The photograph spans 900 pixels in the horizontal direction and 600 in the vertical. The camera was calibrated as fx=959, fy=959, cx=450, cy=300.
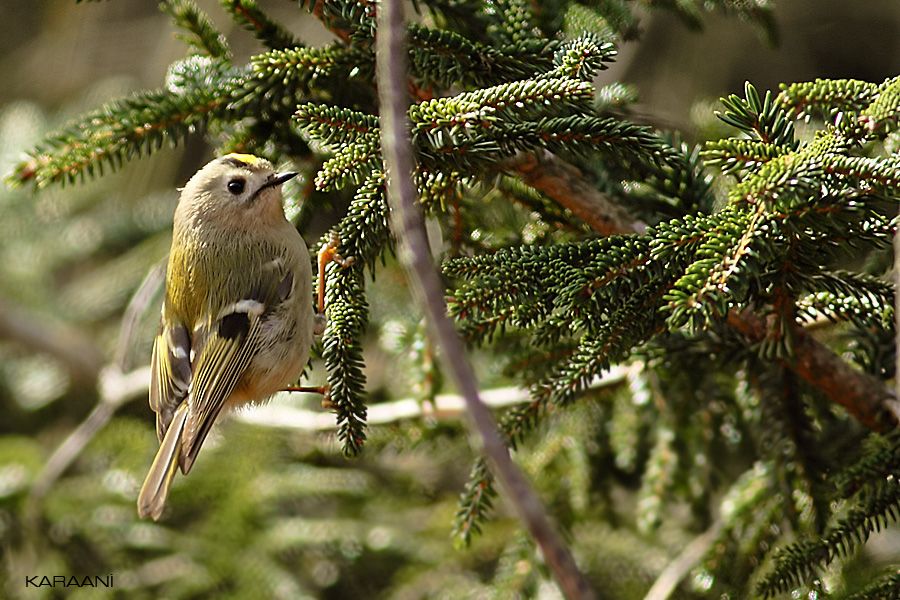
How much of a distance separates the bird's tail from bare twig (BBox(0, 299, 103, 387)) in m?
1.02

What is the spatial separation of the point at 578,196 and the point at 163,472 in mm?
704

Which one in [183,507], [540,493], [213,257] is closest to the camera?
[213,257]

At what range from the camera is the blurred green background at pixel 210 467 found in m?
1.71

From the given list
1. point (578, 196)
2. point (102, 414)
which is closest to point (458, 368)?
point (578, 196)

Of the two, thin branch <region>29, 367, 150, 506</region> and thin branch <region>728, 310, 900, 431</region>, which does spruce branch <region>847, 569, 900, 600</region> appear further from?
thin branch <region>29, 367, 150, 506</region>

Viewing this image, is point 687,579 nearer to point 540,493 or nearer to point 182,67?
point 540,493

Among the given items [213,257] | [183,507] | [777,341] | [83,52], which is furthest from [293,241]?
[83,52]

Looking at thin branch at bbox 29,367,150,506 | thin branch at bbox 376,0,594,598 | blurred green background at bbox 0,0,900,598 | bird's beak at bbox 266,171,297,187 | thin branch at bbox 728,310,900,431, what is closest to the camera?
thin branch at bbox 376,0,594,598

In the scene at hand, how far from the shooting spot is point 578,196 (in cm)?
115

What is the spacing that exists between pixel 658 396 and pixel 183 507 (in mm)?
1037

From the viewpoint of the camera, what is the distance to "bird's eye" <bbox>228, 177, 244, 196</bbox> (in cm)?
149

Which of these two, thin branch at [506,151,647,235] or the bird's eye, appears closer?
thin branch at [506,151,647,235]

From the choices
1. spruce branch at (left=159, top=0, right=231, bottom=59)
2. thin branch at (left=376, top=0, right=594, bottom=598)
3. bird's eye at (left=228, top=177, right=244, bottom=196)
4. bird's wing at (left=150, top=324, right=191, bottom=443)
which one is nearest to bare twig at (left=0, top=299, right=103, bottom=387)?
bird's wing at (left=150, top=324, right=191, bottom=443)

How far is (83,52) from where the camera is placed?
3.39m
